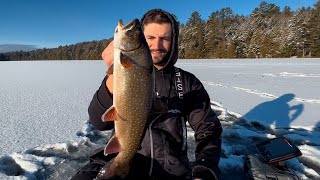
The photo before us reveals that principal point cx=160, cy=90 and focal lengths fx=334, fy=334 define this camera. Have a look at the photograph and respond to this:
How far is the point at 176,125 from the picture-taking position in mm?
2654

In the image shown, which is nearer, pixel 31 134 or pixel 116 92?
pixel 116 92

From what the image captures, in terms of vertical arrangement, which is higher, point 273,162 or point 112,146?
point 112,146

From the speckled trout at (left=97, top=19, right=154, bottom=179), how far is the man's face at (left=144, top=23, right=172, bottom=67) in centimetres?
95

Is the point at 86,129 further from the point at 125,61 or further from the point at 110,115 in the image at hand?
the point at 125,61

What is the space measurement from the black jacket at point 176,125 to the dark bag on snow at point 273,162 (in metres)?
0.61

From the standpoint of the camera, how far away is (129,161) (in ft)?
6.66

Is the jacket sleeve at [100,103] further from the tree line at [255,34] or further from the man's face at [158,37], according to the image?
the tree line at [255,34]

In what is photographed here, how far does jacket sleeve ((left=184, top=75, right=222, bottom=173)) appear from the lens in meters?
2.67

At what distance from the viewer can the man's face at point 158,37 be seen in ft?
8.87

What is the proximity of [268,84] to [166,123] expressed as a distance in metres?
8.58

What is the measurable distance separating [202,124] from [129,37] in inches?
52.3

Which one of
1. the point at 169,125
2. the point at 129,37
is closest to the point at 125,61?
the point at 129,37

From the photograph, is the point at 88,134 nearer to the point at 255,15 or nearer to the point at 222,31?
the point at 222,31

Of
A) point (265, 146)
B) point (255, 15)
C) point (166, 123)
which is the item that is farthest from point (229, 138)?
point (255, 15)
